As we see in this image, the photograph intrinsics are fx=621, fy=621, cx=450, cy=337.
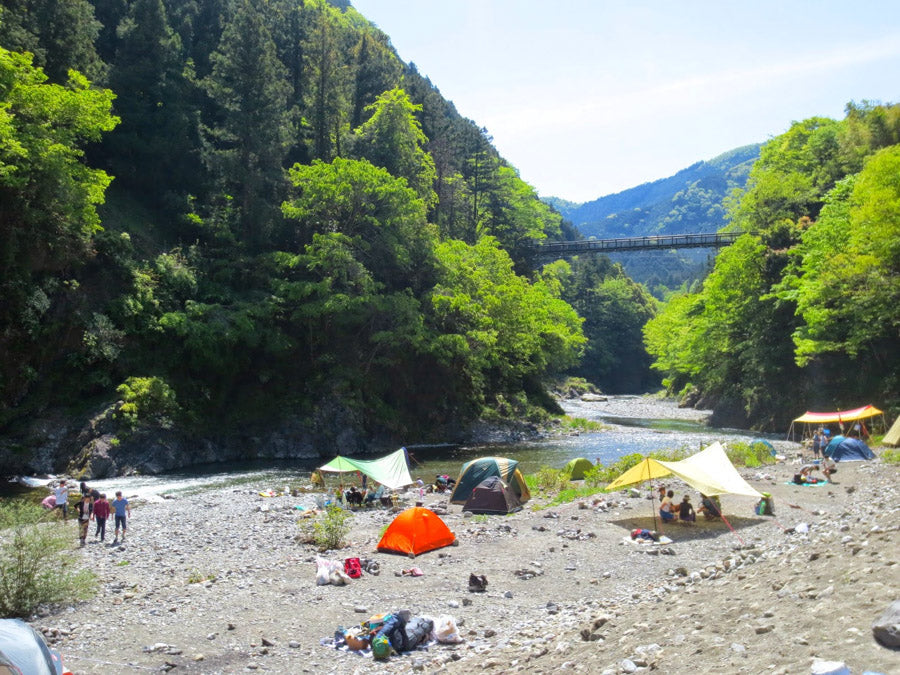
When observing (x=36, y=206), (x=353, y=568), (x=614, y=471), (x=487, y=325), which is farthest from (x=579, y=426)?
(x=36, y=206)

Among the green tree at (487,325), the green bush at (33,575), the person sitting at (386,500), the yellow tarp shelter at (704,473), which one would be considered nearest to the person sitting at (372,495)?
the person sitting at (386,500)

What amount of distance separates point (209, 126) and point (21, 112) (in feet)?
76.6

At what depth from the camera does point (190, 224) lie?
42344 mm

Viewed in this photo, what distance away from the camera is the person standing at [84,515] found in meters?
16.2

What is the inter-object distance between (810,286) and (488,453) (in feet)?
69.1

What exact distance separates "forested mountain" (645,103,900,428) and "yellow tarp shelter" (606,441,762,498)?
70.1 ft

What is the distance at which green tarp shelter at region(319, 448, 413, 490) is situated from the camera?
23.3 metres

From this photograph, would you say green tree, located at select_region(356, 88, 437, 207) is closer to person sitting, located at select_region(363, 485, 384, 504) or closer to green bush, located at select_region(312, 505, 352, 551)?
person sitting, located at select_region(363, 485, 384, 504)

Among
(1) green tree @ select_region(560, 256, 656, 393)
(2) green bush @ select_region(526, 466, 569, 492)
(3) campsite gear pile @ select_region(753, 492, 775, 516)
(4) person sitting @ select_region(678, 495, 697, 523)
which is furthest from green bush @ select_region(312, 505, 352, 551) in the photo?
(1) green tree @ select_region(560, 256, 656, 393)

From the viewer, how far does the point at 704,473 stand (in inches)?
668

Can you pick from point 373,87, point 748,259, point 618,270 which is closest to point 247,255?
point 373,87

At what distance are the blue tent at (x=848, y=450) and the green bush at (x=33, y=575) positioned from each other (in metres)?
27.3

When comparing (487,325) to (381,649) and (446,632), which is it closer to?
(446,632)

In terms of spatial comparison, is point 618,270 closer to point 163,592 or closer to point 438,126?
point 438,126
